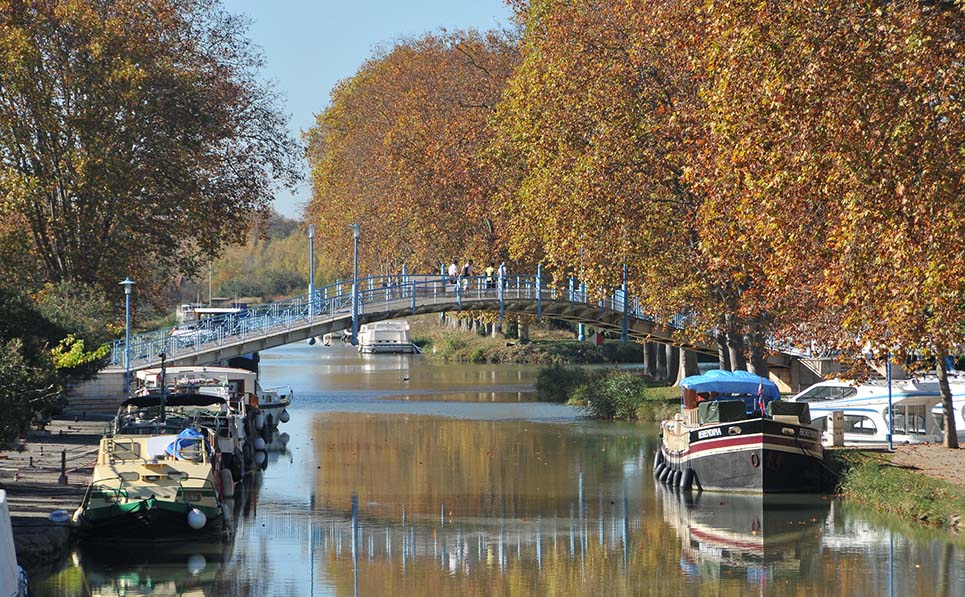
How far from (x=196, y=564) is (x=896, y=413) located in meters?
20.4

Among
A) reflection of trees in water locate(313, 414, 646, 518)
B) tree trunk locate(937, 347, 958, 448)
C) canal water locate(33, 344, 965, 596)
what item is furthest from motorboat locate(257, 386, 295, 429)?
tree trunk locate(937, 347, 958, 448)

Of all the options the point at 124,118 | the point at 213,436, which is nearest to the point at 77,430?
the point at 124,118

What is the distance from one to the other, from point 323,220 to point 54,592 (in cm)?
7611

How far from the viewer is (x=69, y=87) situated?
4591 cm

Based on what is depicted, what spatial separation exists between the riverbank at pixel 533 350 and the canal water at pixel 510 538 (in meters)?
37.0

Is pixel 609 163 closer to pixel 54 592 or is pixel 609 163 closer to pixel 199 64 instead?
pixel 199 64

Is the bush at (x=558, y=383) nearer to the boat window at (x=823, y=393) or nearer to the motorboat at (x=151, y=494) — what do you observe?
the boat window at (x=823, y=393)

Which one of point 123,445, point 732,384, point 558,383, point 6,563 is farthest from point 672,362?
point 6,563

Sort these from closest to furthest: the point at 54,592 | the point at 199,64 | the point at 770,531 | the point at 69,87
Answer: the point at 54,592 < the point at 770,531 < the point at 69,87 < the point at 199,64

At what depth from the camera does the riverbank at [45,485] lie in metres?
23.4

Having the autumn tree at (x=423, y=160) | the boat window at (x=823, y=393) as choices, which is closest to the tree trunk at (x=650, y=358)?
the autumn tree at (x=423, y=160)

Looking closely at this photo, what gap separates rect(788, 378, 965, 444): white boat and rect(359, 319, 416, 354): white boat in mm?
Answer: 64572

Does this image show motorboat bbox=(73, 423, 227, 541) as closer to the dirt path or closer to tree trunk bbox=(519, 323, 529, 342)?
the dirt path

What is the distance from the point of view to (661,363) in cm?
6366
